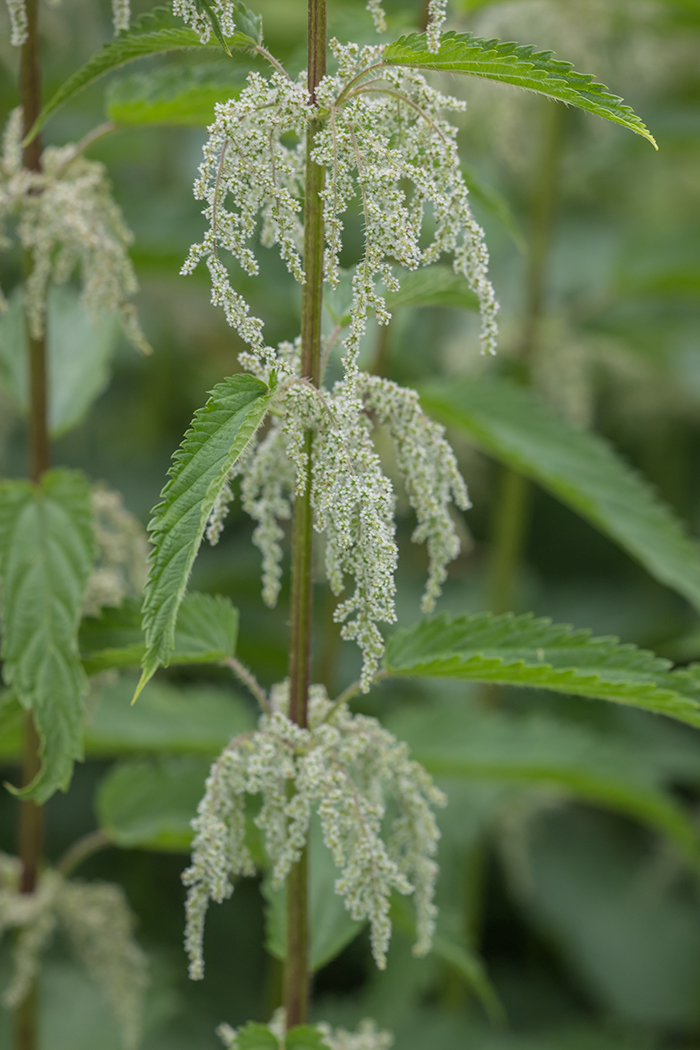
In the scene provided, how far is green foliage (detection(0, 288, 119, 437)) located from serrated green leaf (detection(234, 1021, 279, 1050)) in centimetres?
112

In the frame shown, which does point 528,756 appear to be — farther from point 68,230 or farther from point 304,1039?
point 68,230

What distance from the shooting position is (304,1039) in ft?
4.84

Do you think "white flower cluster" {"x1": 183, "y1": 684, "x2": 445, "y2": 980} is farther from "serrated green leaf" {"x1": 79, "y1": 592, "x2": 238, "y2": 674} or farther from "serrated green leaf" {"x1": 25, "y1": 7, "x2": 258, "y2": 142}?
"serrated green leaf" {"x1": 25, "y1": 7, "x2": 258, "y2": 142}

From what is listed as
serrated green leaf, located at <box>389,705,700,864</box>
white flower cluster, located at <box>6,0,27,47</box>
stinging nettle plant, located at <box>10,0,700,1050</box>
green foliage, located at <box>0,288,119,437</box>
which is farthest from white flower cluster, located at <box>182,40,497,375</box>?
serrated green leaf, located at <box>389,705,700,864</box>

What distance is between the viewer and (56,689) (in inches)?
61.1

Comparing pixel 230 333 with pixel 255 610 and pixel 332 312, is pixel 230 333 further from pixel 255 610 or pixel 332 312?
pixel 332 312

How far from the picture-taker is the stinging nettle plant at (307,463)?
1.21 meters

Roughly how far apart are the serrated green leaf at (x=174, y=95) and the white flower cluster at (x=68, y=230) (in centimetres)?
12

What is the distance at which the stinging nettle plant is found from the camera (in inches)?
47.6

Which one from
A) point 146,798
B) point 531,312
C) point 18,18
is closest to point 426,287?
point 18,18

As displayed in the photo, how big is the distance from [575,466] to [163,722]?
107cm

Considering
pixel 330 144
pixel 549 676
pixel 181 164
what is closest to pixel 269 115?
pixel 330 144

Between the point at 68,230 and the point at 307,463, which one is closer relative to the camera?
the point at 307,463

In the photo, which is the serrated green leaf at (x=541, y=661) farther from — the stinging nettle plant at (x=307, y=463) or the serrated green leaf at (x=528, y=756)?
the serrated green leaf at (x=528, y=756)
